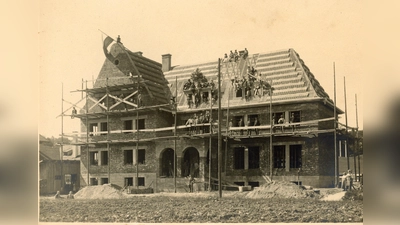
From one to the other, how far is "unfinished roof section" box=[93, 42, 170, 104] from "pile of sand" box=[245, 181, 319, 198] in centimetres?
288

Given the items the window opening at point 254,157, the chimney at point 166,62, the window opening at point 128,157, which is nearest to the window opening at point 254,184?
the window opening at point 254,157

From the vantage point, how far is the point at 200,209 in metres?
8.45

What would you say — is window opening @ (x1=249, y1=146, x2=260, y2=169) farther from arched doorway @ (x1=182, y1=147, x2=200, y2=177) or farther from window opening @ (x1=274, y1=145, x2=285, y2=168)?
arched doorway @ (x1=182, y1=147, x2=200, y2=177)

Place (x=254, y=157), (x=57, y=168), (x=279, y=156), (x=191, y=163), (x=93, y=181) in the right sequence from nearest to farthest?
1. (x=279, y=156)
2. (x=254, y=157)
3. (x=191, y=163)
4. (x=57, y=168)
5. (x=93, y=181)

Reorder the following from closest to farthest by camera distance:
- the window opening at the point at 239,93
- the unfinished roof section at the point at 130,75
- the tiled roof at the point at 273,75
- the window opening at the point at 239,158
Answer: the tiled roof at the point at 273,75, the window opening at the point at 239,158, the window opening at the point at 239,93, the unfinished roof section at the point at 130,75

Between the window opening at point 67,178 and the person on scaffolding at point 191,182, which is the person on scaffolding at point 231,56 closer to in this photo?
the person on scaffolding at point 191,182

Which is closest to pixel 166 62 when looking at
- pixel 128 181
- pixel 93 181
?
pixel 128 181

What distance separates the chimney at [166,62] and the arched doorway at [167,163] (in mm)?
1755

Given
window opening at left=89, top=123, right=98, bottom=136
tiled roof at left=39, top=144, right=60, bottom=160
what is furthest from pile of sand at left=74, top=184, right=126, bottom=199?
window opening at left=89, top=123, right=98, bottom=136

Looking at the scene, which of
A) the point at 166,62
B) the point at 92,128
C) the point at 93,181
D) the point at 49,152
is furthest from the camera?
the point at 92,128

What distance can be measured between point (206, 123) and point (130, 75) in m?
2.16

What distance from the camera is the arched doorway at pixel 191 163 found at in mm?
9227

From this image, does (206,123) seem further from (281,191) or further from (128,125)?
(281,191)

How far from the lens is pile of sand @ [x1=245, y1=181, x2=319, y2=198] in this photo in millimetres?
8164
